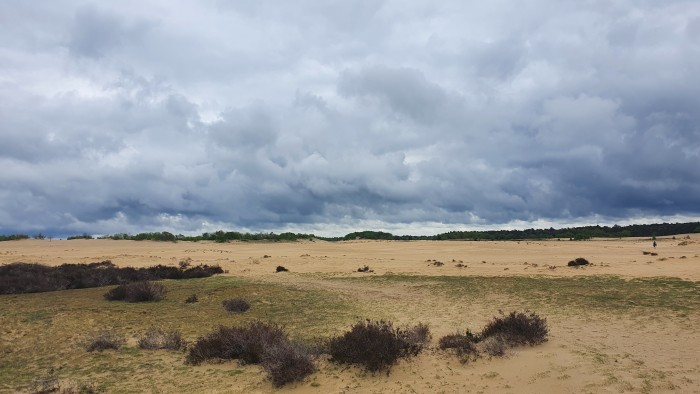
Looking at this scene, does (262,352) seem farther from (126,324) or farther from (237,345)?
(126,324)

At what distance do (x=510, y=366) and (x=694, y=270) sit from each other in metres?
19.5

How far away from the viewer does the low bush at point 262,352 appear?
8219 millimetres

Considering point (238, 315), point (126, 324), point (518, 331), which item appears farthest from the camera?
point (238, 315)

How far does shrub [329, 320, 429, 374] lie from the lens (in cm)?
858

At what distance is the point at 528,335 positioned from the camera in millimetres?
9648

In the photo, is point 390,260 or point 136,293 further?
point 390,260

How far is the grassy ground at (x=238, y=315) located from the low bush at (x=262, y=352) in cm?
30

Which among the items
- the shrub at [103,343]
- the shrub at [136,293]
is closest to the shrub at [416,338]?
the shrub at [103,343]

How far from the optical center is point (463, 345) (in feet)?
30.5

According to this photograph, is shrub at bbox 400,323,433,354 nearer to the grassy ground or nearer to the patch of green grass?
the grassy ground

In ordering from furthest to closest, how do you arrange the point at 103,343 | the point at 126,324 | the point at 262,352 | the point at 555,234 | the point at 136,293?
the point at 555,234 → the point at 136,293 → the point at 126,324 → the point at 103,343 → the point at 262,352

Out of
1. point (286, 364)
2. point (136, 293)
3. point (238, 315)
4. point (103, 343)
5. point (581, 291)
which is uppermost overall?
point (136, 293)

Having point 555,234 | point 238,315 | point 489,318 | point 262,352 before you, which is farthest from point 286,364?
point 555,234

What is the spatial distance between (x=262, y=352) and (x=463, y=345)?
4.11m
